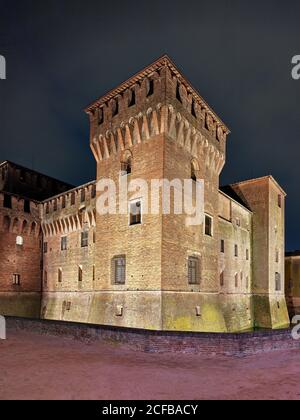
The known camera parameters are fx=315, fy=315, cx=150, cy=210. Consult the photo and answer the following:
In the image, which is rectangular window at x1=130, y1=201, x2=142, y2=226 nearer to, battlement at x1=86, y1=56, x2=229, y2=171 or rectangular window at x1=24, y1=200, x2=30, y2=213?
battlement at x1=86, y1=56, x2=229, y2=171

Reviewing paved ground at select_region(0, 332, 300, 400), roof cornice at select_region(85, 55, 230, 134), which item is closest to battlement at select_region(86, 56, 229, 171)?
roof cornice at select_region(85, 55, 230, 134)

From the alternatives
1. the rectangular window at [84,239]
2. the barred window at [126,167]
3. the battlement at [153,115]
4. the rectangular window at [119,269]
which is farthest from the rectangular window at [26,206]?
the rectangular window at [119,269]

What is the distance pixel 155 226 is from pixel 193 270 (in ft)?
12.0

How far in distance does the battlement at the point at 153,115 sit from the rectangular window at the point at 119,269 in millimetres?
5897

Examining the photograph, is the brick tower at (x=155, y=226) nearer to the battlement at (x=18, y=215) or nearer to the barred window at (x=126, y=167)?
the barred window at (x=126, y=167)

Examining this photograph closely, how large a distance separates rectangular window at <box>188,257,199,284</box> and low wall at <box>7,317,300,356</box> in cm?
614

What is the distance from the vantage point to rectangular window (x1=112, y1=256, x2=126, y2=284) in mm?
15810

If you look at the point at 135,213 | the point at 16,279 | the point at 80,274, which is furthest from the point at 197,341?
the point at 16,279

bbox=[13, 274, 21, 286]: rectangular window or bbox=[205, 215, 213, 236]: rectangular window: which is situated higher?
bbox=[205, 215, 213, 236]: rectangular window

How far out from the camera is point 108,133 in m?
17.7

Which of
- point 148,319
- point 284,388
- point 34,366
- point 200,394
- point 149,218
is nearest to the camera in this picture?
point 200,394

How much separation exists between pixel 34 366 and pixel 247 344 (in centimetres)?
588
